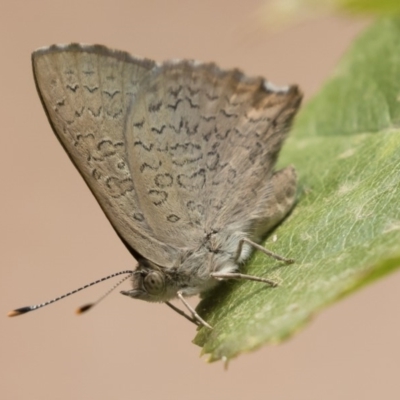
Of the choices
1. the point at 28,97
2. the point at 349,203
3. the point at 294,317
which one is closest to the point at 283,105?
the point at 349,203

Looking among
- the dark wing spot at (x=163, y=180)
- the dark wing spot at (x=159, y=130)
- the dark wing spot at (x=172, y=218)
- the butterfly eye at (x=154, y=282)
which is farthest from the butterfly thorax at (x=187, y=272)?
the dark wing spot at (x=159, y=130)

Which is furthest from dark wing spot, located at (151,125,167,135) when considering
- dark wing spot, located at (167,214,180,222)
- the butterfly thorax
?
the butterfly thorax

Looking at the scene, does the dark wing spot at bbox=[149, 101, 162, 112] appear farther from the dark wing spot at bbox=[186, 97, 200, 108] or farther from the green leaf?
the green leaf

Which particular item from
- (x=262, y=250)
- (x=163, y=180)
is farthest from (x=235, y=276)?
(x=163, y=180)

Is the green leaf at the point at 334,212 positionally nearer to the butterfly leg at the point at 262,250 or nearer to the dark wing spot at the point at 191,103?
the butterfly leg at the point at 262,250

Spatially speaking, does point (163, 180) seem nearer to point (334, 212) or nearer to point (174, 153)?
point (174, 153)

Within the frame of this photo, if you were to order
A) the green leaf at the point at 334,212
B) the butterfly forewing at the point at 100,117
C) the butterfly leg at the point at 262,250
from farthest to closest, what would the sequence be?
the butterfly forewing at the point at 100,117
the butterfly leg at the point at 262,250
the green leaf at the point at 334,212

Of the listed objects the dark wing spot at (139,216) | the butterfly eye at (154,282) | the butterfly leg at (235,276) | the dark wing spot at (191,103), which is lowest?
the butterfly leg at (235,276)
